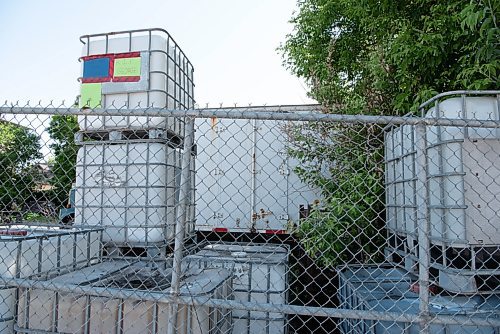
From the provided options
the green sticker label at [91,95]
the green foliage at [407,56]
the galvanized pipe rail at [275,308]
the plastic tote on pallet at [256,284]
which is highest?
the green foliage at [407,56]

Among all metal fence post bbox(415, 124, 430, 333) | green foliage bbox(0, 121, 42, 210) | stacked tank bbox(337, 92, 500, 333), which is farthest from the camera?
green foliage bbox(0, 121, 42, 210)

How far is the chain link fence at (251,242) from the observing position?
214cm

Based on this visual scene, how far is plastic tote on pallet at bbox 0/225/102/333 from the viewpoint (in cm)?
296

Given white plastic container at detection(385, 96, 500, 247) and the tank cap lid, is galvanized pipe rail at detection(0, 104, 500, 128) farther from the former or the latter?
the tank cap lid

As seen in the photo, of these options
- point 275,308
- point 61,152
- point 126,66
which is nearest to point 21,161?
point 61,152

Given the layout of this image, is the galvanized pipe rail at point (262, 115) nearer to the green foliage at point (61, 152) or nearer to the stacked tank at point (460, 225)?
the green foliage at point (61, 152)

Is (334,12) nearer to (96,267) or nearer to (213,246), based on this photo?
(213,246)

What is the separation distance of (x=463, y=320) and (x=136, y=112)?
2.04 meters

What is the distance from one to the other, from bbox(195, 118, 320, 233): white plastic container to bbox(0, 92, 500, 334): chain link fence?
340 millimetres

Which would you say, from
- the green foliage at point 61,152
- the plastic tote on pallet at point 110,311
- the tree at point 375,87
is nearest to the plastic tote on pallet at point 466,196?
the tree at point 375,87

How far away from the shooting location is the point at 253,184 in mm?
6398

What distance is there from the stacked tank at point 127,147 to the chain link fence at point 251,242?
20mm

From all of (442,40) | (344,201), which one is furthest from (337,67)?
(344,201)

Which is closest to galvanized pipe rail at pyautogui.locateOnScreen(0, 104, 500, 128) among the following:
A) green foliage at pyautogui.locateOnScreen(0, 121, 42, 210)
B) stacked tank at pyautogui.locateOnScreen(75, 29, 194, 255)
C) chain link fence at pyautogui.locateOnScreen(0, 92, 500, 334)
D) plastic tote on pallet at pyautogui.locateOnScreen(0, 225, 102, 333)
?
chain link fence at pyautogui.locateOnScreen(0, 92, 500, 334)
